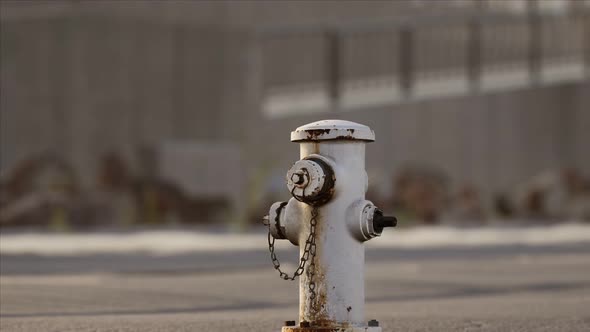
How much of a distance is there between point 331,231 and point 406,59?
21728 mm

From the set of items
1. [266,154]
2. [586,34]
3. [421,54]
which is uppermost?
[586,34]

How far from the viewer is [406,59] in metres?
27.8

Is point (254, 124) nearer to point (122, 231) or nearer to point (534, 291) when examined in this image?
point (122, 231)

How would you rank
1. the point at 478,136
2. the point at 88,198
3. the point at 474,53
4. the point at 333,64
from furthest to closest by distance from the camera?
the point at 474,53 < the point at 478,136 < the point at 333,64 < the point at 88,198

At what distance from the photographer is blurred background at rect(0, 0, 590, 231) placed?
67.8 feet

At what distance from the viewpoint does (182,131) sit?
22.2 metres

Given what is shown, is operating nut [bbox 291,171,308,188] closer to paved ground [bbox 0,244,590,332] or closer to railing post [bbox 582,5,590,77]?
paved ground [bbox 0,244,590,332]

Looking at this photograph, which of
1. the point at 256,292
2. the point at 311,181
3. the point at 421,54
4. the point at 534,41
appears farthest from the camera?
the point at 534,41

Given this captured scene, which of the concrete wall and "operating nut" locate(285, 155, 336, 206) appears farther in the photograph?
the concrete wall

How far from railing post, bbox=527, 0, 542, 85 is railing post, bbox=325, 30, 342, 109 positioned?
6.58m

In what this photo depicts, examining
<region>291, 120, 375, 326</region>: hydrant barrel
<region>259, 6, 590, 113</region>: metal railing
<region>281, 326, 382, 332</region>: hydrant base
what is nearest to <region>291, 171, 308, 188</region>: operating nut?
<region>291, 120, 375, 326</region>: hydrant barrel

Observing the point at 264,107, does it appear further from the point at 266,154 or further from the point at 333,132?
the point at 333,132

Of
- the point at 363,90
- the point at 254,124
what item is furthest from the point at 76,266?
the point at 363,90

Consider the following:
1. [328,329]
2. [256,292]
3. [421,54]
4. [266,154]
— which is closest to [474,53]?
[421,54]
